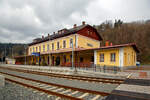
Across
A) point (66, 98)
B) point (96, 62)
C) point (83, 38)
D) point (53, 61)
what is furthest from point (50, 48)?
point (66, 98)

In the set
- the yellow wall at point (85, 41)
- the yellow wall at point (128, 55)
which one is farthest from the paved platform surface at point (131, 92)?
the yellow wall at point (85, 41)

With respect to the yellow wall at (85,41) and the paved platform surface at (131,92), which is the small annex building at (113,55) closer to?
the yellow wall at (85,41)

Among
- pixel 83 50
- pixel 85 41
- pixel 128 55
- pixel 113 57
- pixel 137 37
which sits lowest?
pixel 113 57

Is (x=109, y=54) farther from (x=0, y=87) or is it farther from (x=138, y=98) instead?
(x=0, y=87)

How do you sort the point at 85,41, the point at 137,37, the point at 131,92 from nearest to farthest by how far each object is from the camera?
1. the point at 131,92
2. the point at 85,41
3. the point at 137,37

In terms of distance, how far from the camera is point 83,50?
19172 millimetres

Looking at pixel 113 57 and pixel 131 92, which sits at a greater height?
pixel 113 57

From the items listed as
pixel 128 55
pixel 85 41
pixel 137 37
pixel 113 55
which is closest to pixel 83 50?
pixel 113 55

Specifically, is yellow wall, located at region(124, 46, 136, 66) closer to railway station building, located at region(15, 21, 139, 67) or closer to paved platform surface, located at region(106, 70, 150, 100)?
railway station building, located at region(15, 21, 139, 67)

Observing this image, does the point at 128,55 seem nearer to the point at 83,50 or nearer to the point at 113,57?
the point at 113,57

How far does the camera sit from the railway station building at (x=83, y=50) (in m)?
16.5

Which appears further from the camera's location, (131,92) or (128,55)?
(128,55)

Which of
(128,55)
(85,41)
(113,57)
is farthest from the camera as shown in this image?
(85,41)

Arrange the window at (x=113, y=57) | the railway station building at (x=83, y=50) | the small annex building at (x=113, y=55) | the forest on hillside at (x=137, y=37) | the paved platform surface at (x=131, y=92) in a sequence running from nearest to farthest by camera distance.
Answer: the paved platform surface at (x=131, y=92)
the small annex building at (x=113, y=55)
the railway station building at (x=83, y=50)
the window at (x=113, y=57)
the forest on hillside at (x=137, y=37)
